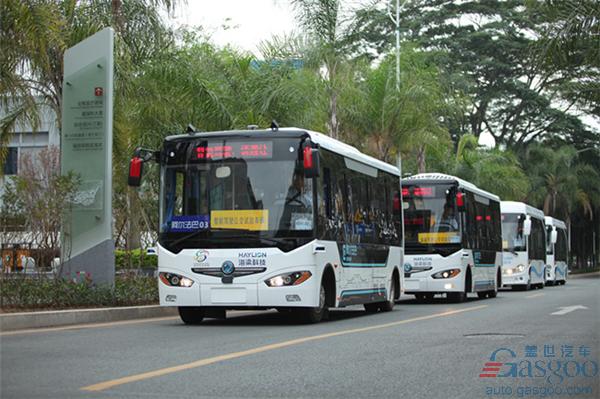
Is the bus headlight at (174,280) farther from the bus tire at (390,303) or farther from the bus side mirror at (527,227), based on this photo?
the bus side mirror at (527,227)

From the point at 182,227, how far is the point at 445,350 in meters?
5.86

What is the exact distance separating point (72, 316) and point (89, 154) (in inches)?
159

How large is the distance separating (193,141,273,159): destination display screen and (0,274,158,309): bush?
312 cm

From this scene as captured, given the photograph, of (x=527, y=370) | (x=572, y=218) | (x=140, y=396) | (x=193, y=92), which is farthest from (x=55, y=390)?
(x=572, y=218)

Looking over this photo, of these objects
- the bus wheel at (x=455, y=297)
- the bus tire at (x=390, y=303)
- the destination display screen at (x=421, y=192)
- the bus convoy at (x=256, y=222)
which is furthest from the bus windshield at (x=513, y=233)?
the bus convoy at (x=256, y=222)

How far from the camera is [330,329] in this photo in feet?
49.7

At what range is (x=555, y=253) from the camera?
49312 millimetres

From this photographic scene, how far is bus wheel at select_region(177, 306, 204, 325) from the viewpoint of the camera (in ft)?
54.5

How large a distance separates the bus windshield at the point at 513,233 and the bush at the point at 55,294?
23.0 meters

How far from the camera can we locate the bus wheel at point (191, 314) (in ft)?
54.5

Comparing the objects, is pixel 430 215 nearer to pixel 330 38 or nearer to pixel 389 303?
pixel 389 303

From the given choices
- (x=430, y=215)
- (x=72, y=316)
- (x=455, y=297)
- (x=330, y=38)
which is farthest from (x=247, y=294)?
(x=330, y=38)

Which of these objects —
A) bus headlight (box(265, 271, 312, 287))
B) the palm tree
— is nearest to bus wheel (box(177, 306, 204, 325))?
bus headlight (box(265, 271, 312, 287))

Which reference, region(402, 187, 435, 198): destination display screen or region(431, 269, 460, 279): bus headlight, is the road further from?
region(402, 187, 435, 198): destination display screen
